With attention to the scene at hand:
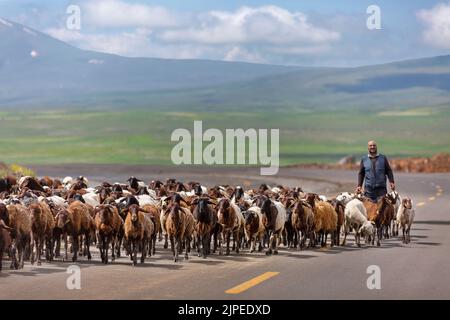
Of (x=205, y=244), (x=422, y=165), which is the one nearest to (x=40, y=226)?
(x=205, y=244)

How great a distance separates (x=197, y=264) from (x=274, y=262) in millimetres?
1388

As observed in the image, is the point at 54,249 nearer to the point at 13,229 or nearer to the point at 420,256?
the point at 13,229

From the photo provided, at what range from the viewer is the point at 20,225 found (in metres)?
21.2

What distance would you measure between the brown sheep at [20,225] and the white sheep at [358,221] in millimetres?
Answer: 7313

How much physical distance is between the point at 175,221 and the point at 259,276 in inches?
158

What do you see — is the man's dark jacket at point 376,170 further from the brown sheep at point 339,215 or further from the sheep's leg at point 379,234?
the sheep's leg at point 379,234

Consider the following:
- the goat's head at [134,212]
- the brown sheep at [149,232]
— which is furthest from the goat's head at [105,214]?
the brown sheep at [149,232]

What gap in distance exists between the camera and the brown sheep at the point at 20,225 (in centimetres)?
2108

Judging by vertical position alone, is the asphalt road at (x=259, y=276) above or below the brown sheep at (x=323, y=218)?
below

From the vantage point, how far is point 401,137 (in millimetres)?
195750

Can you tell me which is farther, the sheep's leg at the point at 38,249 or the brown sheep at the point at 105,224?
the brown sheep at the point at 105,224

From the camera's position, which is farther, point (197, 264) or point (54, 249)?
point (54, 249)

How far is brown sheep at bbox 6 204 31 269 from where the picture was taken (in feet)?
69.2
